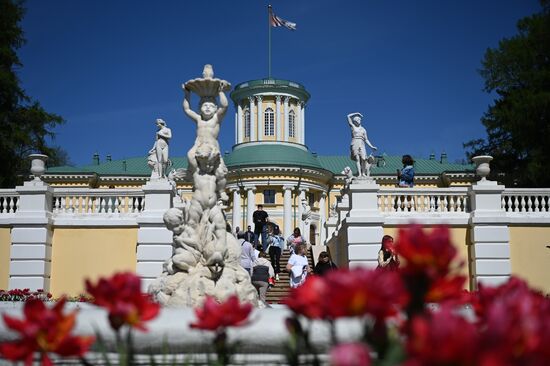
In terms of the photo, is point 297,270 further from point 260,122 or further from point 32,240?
point 260,122

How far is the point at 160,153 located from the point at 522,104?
1583 centimetres

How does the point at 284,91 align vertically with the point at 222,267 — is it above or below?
above

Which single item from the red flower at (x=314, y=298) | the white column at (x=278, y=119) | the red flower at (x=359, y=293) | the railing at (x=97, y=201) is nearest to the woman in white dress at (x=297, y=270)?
the railing at (x=97, y=201)

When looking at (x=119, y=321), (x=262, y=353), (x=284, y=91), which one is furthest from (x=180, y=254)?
(x=284, y=91)

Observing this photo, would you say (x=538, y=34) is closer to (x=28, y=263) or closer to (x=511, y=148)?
(x=511, y=148)

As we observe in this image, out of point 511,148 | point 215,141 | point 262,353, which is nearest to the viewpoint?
point 262,353

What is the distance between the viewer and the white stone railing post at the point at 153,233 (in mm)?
15664

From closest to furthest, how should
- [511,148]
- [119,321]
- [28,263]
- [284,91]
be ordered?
1. [119,321]
2. [28,263]
3. [511,148]
4. [284,91]

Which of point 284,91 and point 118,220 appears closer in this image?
point 118,220

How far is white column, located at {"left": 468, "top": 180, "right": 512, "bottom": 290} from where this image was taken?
50.4 feet

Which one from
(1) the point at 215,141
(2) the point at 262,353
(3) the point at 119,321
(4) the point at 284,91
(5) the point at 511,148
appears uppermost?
(4) the point at 284,91

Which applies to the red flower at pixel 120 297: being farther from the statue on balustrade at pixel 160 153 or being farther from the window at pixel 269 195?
the window at pixel 269 195

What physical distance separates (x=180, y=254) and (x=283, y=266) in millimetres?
12016

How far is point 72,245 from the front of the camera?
16125 mm
